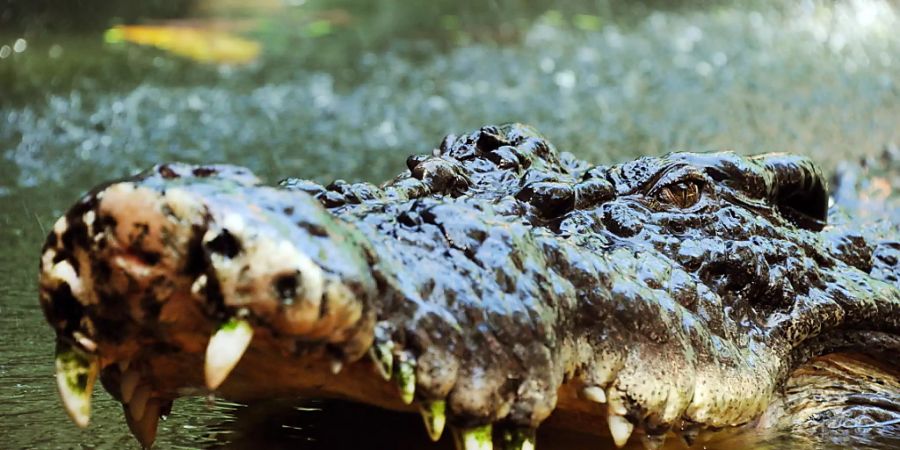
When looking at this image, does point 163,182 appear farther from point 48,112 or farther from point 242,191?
point 48,112

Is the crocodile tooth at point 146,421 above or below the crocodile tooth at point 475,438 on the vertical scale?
below

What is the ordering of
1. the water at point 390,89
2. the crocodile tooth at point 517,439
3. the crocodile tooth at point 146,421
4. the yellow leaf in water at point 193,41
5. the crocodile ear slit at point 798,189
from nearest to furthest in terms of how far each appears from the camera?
the crocodile tooth at point 517,439, the crocodile tooth at point 146,421, the crocodile ear slit at point 798,189, the water at point 390,89, the yellow leaf in water at point 193,41

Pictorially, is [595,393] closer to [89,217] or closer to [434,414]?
[434,414]

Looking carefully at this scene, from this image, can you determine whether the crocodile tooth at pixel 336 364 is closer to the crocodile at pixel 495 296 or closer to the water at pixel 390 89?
the crocodile at pixel 495 296

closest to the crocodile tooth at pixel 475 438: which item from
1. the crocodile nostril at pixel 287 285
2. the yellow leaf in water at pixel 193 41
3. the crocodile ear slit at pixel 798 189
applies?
the crocodile nostril at pixel 287 285

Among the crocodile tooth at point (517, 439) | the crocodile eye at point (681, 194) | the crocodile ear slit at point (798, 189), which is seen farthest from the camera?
the crocodile ear slit at point (798, 189)

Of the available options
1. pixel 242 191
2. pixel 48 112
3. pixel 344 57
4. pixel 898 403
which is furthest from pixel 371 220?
pixel 344 57

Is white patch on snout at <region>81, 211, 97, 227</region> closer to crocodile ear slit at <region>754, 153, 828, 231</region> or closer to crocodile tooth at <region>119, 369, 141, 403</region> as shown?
crocodile tooth at <region>119, 369, 141, 403</region>
